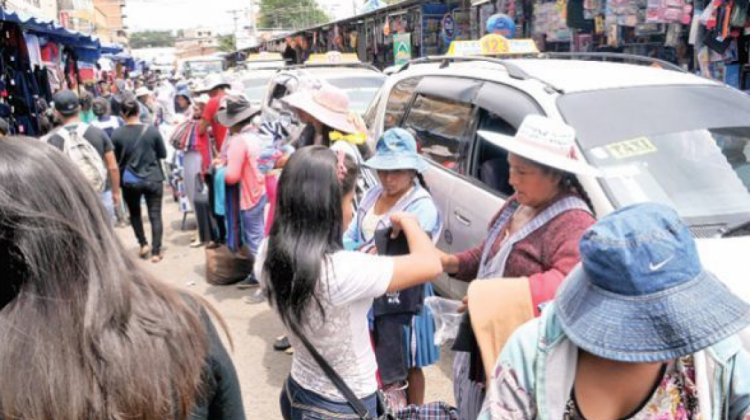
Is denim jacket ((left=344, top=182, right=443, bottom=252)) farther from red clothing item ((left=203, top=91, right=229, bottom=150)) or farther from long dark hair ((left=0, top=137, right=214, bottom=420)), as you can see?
red clothing item ((left=203, top=91, right=229, bottom=150))

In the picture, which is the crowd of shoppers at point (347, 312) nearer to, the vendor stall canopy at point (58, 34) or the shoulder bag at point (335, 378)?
the shoulder bag at point (335, 378)

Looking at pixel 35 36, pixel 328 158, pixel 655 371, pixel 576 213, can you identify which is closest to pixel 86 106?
pixel 35 36

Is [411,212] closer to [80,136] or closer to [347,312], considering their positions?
[347,312]

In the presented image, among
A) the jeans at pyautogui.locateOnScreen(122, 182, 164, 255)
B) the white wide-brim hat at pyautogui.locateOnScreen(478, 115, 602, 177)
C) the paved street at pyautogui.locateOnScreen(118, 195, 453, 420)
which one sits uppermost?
the white wide-brim hat at pyautogui.locateOnScreen(478, 115, 602, 177)

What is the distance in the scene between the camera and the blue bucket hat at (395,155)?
3100 millimetres

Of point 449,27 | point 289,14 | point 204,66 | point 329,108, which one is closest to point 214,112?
point 329,108

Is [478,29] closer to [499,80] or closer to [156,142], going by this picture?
[156,142]

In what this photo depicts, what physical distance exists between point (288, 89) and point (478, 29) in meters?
4.54

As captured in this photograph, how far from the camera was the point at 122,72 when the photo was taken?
29438mm

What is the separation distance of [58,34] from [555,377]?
445 inches

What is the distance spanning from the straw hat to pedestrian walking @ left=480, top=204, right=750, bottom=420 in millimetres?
2645

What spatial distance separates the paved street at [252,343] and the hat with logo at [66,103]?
5.46 feet

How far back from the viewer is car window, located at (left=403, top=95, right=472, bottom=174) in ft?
14.1

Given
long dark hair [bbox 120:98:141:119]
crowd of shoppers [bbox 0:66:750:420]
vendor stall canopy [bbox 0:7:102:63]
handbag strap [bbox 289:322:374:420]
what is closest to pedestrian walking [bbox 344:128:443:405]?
crowd of shoppers [bbox 0:66:750:420]
